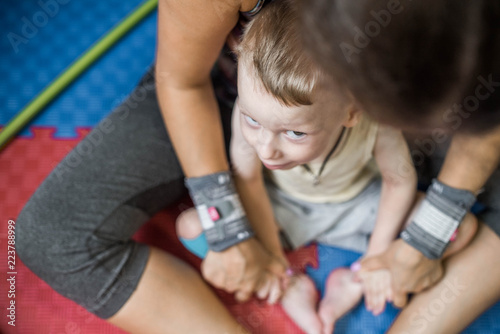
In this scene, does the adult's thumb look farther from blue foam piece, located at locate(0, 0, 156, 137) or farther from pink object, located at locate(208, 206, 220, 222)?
blue foam piece, located at locate(0, 0, 156, 137)

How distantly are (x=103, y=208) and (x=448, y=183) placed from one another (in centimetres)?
51

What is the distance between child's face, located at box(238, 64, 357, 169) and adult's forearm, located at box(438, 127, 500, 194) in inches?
7.8

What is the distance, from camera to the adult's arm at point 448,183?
2.26 feet

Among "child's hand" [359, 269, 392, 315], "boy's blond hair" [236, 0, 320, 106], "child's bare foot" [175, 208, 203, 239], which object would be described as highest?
"boy's blond hair" [236, 0, 320, 106]

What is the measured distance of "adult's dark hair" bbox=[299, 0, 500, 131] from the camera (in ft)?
1.07

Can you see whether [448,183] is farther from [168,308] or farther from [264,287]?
[168,308]

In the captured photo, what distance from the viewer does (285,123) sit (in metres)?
0.54

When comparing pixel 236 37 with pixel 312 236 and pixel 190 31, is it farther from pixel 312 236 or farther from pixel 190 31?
pixel 312 236

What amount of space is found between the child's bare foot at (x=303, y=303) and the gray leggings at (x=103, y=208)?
25cm

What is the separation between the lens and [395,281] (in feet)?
2.44

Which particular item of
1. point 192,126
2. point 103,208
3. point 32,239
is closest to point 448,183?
point 192,126

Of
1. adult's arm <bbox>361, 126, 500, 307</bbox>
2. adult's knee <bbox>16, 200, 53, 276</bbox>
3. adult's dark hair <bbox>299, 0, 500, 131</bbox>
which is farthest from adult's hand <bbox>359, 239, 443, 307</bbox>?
adult's knee <bbox>16, 200, 53, 276</bbox>

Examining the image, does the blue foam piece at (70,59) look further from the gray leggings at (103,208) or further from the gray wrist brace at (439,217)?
the gray wrist brace at (439,217)

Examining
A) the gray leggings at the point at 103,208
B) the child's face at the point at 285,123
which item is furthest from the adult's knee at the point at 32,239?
the child's face at the point at 285,123
